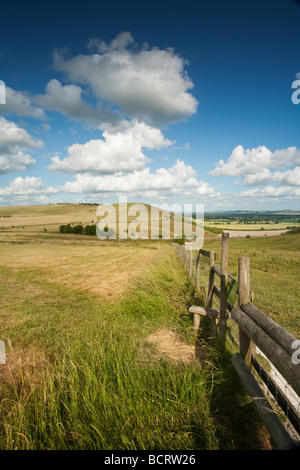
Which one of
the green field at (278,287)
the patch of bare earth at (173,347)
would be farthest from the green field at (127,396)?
the green field at (278,287)

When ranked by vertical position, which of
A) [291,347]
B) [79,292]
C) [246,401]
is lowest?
[79,292]

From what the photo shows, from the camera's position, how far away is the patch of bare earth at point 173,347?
4602 mm

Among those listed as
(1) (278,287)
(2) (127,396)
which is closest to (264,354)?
(2) (127,396)

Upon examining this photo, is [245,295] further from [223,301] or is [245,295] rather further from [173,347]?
[173,347]

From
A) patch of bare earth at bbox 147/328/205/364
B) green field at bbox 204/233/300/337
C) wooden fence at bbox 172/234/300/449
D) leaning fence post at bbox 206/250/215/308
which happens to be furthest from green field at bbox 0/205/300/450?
green field at bbox 204/233/300/337

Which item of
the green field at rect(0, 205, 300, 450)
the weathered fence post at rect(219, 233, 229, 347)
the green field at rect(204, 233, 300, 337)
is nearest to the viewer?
the green field at rect(0, 205, 300, 450)

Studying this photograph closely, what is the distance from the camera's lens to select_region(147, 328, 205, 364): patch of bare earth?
15.1ft

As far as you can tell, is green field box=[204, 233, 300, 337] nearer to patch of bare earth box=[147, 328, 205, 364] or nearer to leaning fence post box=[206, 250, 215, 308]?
leaning fence post box=[206, 250, 215, 308]

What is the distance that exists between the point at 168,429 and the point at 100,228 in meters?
67.8

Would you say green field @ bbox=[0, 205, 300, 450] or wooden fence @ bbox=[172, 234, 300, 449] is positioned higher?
wooden fence @ bbox=[172, 234, 300, 449]

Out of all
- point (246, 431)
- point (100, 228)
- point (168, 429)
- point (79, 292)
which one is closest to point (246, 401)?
point (246, 431)

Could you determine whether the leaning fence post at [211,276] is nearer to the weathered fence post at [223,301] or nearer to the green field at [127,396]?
the green field at [127,396]
